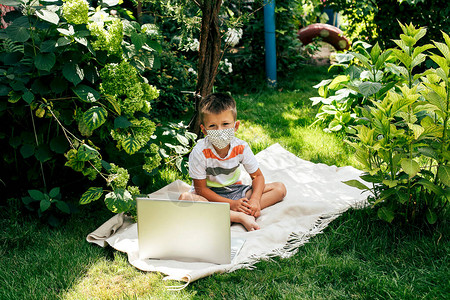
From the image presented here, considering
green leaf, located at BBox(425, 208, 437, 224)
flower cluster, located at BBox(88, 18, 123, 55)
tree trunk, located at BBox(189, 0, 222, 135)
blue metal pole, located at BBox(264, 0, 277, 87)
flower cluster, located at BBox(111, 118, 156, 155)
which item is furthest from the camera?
blue metal pole, located at BBox(264, 0, 277, 87)

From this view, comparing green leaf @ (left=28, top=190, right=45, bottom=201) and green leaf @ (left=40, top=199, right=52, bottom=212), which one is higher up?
green leaf @ (left=28, top=190, right=45, bottom=201)

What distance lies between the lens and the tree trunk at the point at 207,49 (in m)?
3.49

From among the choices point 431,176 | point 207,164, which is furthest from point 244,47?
point 431,176

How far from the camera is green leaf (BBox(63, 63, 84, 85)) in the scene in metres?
2.64

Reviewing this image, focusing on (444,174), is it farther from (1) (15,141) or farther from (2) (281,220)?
(1) (15,141)

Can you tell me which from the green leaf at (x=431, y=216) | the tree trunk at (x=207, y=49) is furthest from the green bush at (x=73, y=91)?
the green leaf at (x=431, y=216)

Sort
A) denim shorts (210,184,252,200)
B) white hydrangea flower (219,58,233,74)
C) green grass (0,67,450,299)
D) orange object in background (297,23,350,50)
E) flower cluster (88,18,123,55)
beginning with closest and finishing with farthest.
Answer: green grass (0,67,450,299)
flower cluster (88,18,123,55)
denim shorts (210,184,252,200)
white hydrangea flower (219,58,233,74)
orange object in background (297,23,350,50)

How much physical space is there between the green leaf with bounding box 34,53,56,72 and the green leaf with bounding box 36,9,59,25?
22 centimetres

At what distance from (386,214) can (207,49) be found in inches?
78.5

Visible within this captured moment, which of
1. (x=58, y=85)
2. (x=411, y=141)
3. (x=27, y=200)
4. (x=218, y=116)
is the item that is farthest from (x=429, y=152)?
(x=27, y=200)

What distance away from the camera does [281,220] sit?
299 centimetres

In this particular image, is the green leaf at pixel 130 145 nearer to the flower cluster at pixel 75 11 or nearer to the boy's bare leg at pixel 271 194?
the flower cluster at pixel 75 11

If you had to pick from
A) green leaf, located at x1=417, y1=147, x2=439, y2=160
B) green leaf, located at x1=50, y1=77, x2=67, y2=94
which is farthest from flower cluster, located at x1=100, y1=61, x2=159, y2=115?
green leaf, located at x1=417, y1=147, x2=439, y2=160

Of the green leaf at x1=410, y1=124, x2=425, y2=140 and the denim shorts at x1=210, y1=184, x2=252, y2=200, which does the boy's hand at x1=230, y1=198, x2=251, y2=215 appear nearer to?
the denim shorts at x1=210, y1=184, x2=252, y2=200
